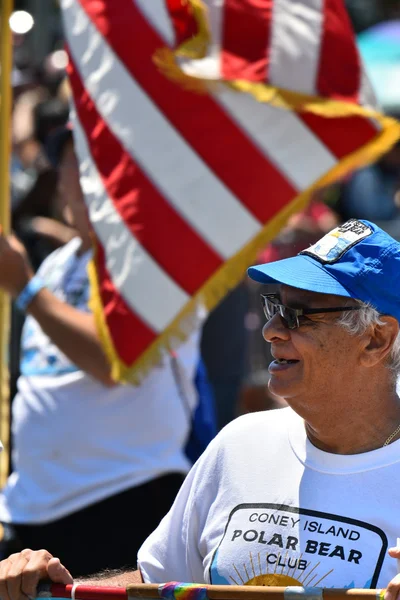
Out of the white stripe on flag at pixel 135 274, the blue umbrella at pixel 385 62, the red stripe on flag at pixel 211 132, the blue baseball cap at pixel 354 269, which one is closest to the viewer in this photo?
the blue baseball cap at pixel 354 269

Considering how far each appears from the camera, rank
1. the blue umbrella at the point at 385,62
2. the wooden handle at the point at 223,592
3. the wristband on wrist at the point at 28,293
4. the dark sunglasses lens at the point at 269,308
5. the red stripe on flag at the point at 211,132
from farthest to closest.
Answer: the blue umbrella at the point at 385,62, the red stripe on flag at the point at 211,132, the wristband on wrist at the point at 28,293, the dark sunglasses lens at the point at 269,308, the wooden handle at the point at 223,592

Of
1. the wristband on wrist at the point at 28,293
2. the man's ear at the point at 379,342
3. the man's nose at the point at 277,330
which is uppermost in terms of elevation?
the man's nose at the point at 277,330

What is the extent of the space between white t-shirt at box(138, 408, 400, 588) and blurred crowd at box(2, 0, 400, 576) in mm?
1977

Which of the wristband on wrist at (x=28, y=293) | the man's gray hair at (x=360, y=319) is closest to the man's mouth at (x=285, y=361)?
the man's gray hair at (x=360, y=319)

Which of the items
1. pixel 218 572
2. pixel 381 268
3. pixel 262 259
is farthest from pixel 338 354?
pixel 262 259

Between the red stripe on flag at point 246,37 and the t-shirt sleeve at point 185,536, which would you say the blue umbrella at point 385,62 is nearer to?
the red stripe on flag at point 246,37

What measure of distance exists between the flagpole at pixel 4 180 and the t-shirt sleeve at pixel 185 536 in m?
1.64

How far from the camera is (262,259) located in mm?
7242

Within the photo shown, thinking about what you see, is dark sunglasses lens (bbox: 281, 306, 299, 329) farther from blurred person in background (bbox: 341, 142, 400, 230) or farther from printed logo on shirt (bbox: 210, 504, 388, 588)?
blurred person in background (bbox: 341, 142, 400, 230)

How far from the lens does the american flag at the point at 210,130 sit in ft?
13.5

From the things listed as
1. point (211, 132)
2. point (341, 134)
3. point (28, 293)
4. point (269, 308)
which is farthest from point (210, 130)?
point (269, 308)

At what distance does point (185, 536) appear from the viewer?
104 inches

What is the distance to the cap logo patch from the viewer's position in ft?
8.28

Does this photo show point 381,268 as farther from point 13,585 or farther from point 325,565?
point 13,585
